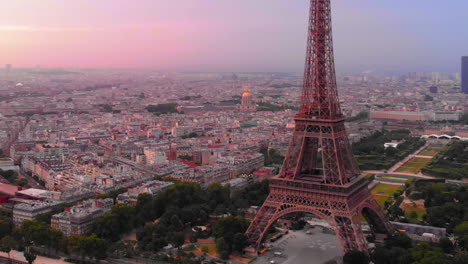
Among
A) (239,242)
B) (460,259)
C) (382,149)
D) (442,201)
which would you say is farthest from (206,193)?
(382,149)

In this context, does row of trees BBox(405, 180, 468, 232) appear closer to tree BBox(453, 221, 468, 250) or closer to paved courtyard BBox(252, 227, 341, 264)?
tree BBox(453, 221, 468, 250)

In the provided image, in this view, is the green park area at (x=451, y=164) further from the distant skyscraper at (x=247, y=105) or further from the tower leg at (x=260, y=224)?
the distant skyscraper at (x=247, y=105)

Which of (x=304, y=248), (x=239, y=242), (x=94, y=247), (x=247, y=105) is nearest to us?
(x=94, y=247)

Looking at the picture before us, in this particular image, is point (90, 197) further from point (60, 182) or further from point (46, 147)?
point (46, 147)

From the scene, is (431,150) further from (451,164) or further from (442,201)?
(442,201)

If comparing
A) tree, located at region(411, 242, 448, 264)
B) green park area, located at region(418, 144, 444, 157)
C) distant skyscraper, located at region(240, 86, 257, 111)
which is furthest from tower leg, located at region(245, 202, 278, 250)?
distant skyscraper, located at region(240, 86, 257, 111)
